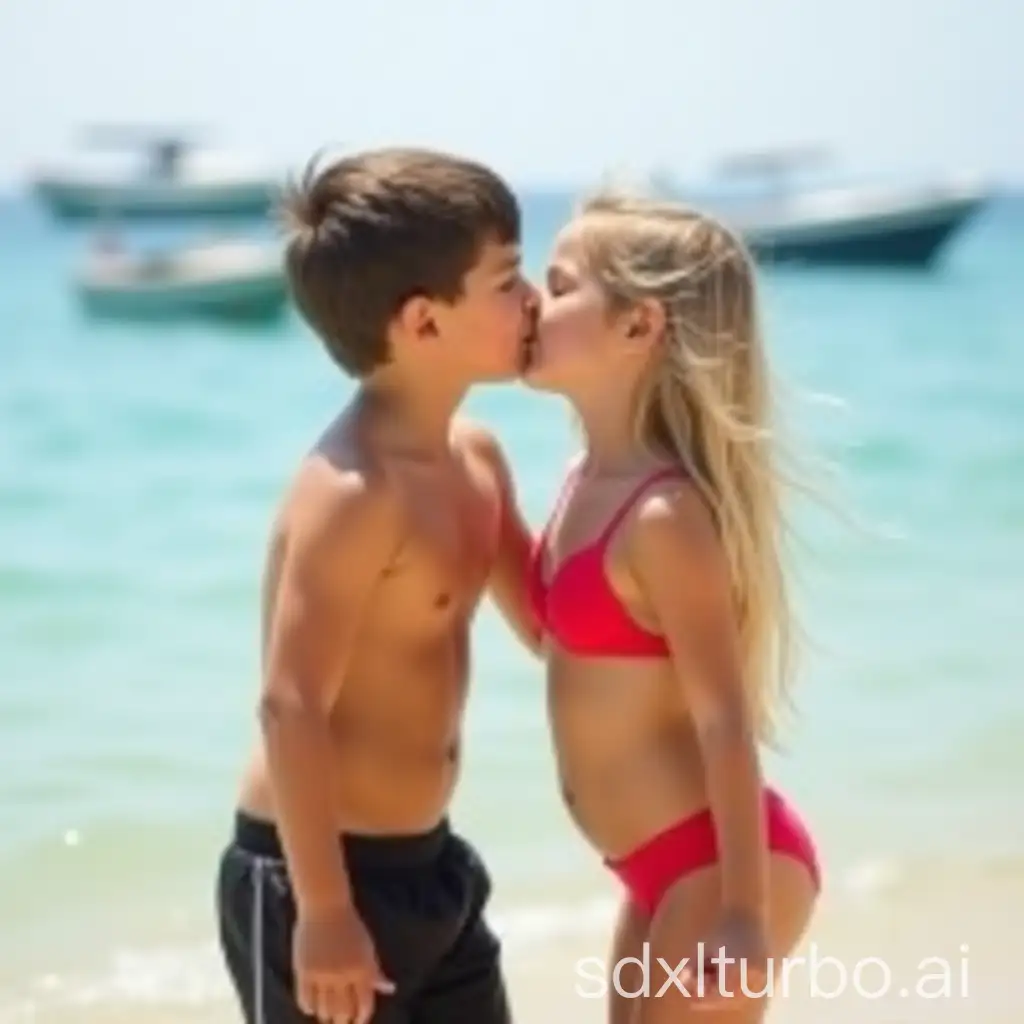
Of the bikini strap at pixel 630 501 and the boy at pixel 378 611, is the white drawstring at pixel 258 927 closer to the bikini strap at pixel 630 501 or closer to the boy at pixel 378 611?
the boy at pixel 378 611

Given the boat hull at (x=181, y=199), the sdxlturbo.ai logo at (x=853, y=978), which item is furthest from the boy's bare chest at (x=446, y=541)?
the boat hull at (x=181, y=199)

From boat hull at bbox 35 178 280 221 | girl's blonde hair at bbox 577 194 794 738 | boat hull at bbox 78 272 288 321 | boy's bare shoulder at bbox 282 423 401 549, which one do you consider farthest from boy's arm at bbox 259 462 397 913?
boat hull at bbox 35 178 280 221

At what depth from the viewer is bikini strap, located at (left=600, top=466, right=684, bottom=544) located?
2686 mm

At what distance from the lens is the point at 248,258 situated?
29.2 metres

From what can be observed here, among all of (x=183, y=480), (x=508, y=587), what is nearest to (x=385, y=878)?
(x=508, y=587)

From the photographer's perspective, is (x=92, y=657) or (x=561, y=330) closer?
(x=561, y=330)

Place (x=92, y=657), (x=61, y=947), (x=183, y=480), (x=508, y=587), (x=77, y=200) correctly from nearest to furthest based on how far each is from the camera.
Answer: (x=508, y=587) < (x=61, y=947) < (x=92, y=657) < (x=183, y=480) < (x=77, y=200)

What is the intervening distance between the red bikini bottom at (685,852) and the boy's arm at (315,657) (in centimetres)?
33

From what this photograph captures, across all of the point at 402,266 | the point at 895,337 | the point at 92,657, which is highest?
the point at 402,266

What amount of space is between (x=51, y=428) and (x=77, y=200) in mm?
40248

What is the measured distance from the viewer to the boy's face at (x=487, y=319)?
2.67 m

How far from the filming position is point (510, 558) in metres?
2.87

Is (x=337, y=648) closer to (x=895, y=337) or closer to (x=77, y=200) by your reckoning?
(x=895, y=337)

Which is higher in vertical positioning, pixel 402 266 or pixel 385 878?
pixel 402 266
